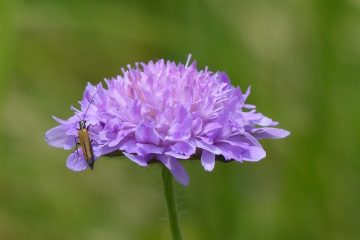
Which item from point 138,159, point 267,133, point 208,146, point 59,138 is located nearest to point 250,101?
point 267,133

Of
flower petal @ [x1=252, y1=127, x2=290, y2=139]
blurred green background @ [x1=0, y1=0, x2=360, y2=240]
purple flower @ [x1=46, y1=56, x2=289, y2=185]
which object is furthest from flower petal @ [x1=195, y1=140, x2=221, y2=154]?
blurred green background @ [x1=0, y1=0, x2=360, y2=240]

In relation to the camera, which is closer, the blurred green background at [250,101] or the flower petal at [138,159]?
the flower petal at [138,159]

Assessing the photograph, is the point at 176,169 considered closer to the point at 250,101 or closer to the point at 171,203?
the point at 171,203

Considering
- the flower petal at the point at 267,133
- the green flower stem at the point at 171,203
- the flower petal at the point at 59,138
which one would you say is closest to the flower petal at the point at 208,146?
the green flower stem at the point at 171,203

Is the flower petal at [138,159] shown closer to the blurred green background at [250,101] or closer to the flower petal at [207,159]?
the flower petal at [207,159]

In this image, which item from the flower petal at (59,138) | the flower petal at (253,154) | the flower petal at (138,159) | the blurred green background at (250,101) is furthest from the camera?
the blurred green background at (250,101)

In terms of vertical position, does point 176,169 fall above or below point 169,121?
below
